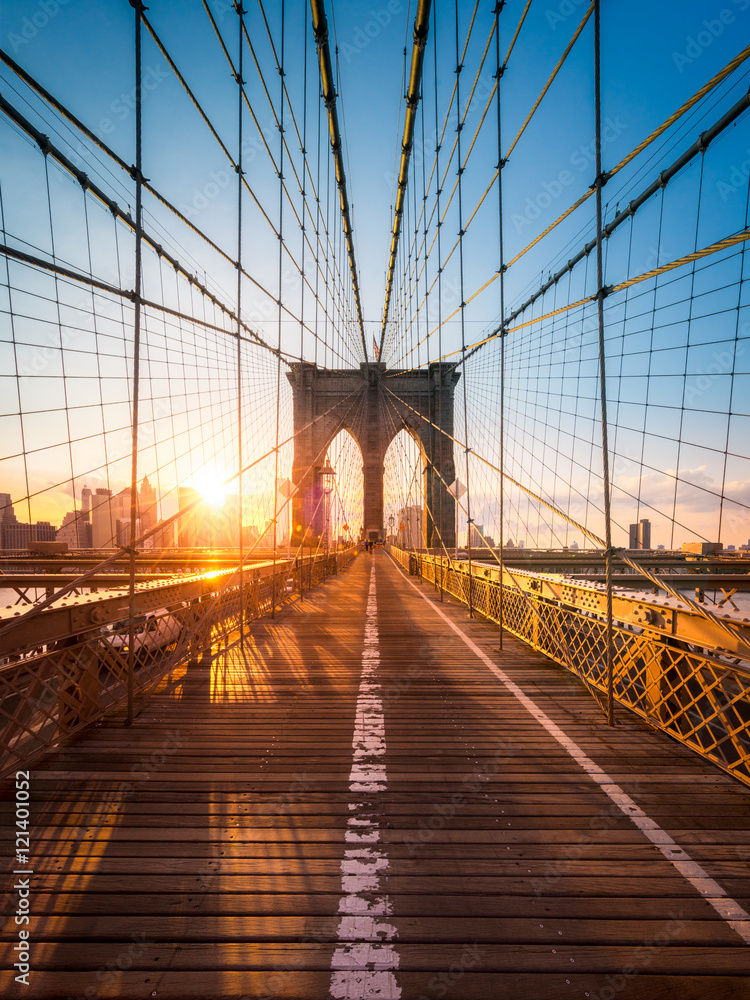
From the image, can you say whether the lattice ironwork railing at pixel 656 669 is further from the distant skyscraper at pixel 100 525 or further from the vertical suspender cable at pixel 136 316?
the distant skyscraper at pixel 100 525

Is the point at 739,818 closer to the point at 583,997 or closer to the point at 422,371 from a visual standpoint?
the point at 583,997

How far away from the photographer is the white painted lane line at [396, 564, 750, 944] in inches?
71.2

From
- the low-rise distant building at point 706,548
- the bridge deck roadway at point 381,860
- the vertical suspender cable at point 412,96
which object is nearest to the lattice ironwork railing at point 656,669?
the bridge deck roadway at point 381,860

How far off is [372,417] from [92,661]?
4200 cm

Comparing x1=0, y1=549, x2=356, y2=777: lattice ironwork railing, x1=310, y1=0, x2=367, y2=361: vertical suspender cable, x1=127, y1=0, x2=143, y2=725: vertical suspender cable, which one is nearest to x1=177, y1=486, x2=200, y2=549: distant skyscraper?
x1=0, y1=549, x2=356, y2=777: lattice ironwork railing

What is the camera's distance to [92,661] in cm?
348

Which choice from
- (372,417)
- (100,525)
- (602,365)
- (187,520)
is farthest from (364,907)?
(372,417)

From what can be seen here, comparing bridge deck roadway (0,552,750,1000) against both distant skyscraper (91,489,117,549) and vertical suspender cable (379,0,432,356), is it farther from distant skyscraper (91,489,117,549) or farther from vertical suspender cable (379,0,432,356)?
distant skyscraper (91,489,117,549)

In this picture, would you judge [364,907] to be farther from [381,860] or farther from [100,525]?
[100,525]

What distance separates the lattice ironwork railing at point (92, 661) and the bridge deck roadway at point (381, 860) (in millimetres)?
264

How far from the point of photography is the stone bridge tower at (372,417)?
3709cm

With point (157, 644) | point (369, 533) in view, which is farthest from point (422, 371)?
point (157, 644)

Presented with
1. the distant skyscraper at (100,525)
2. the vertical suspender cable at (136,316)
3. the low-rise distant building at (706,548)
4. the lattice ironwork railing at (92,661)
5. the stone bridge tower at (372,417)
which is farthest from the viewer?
the stone bridge tower at (372,417)

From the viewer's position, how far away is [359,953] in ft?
5.32
